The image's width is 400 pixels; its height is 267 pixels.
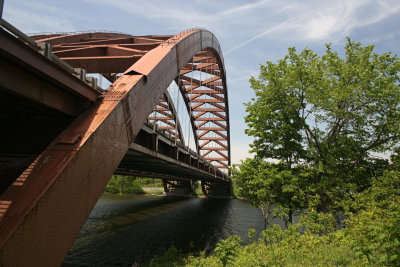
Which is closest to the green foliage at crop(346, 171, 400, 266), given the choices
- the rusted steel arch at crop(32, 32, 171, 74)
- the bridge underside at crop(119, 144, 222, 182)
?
the bridge underside at crop(119, 144, 222, 182)

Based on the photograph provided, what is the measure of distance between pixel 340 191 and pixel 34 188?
45.6 feet

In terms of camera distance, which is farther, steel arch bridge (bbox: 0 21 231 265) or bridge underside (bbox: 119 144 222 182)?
bridge underside (bbox: 119 144 222 182)

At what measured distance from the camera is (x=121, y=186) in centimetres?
5631

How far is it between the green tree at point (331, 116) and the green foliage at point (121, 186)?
47.6 m

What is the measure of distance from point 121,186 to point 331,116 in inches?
2033

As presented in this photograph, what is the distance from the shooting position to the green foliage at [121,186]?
55.8 meters

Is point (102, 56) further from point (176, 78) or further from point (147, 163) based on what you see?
point (176, 78)

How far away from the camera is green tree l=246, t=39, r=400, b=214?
12.9 meters

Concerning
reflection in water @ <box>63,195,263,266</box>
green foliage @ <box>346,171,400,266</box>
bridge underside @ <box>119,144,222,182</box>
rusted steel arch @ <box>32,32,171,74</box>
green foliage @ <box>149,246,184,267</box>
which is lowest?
reflection in water @ <box>63,195,263,266</box>

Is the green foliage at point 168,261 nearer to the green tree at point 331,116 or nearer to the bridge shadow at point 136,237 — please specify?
the bridge shadow at point 136,237

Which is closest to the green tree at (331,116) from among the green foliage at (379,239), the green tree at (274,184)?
the green tree at (274,184)

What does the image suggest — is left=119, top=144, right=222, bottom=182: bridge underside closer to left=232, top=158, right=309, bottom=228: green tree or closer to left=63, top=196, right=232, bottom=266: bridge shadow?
left=232, top=158, right=309, bottom=228: green tree

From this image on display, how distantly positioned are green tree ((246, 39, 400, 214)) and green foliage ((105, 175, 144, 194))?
47.6 metres

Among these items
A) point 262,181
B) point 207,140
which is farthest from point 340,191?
point 207,140
